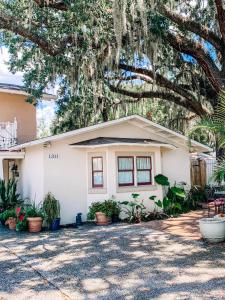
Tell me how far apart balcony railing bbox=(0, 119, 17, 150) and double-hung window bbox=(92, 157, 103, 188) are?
13.7 ft

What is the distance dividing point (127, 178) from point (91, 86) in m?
5.17

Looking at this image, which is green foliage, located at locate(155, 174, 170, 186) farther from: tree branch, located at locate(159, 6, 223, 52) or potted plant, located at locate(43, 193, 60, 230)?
tree branch, located at locate(159, 6, 223, 52)

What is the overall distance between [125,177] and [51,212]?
3.13 metres

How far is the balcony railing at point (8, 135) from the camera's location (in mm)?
15305

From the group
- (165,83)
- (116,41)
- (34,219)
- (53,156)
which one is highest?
(116,41)

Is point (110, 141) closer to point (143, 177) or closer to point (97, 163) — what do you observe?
point (97, 163)

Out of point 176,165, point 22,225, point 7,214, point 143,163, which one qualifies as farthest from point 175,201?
point 7,214

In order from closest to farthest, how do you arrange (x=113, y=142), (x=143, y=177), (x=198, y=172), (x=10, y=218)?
(x=10, y=218) → (x=113, y=142) → (x=143, y=177) → (x=198, y=172)

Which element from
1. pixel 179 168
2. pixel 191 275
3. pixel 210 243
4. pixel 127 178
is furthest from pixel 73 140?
pixel 191 275

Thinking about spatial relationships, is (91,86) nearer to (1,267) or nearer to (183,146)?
(183,146)

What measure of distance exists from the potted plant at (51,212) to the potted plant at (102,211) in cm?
125

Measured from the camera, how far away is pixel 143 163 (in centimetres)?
1404

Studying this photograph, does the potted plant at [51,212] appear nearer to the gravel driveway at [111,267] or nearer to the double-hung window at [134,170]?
the gravel driveway at [111,267]

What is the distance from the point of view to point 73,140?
43.0 feet
